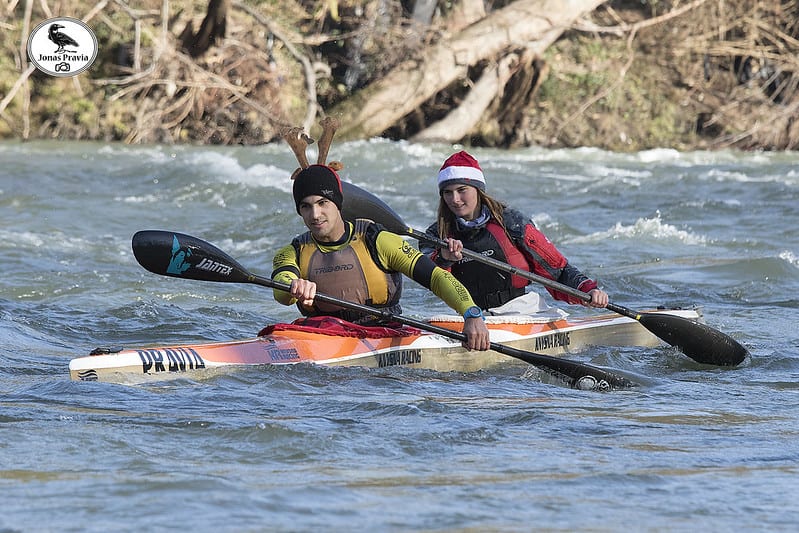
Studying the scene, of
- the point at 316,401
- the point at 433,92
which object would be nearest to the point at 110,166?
the point at 433,92

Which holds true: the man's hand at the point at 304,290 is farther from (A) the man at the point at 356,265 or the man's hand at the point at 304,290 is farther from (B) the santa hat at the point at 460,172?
(B) the santa hat at the point at 460,172

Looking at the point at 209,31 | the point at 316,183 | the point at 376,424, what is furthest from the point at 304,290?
the point at 209,31

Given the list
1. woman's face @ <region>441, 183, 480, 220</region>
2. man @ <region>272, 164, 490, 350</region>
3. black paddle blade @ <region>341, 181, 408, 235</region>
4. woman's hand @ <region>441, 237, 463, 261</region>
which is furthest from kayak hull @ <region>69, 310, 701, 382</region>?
black paddle blade @ <region>341, 181, 408, 235</region>

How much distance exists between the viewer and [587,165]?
16.0 m

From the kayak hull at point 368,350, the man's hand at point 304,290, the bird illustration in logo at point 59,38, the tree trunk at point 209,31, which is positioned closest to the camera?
the kayak hull at point 368,350

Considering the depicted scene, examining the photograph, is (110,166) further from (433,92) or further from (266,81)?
(433,92)

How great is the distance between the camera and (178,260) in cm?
525

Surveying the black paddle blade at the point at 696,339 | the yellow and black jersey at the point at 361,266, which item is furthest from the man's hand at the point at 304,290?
the black paddle blade at the point at 696,339

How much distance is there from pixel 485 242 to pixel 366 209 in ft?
2.35

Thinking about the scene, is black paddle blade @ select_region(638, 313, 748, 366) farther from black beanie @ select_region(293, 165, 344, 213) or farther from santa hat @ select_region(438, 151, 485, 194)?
black beanie @ select_region(293, 165, 344, 213)

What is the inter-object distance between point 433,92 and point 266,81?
2417mm

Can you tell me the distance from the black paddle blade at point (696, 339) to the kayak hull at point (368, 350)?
0.84 ft

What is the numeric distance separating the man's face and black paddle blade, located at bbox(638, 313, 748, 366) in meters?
1.82

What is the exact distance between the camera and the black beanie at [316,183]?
16.3 feet
